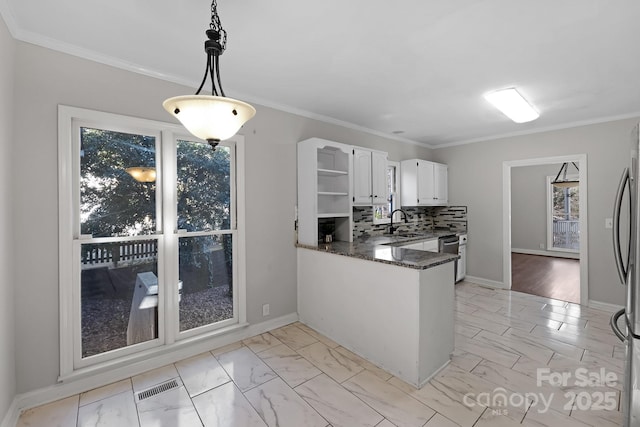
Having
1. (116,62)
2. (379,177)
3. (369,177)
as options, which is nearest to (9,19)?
(116,62)

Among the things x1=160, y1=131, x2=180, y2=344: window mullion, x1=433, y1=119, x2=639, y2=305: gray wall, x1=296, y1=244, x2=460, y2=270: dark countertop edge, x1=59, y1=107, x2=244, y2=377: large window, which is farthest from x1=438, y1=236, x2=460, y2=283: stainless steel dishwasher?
x1=160, y1=131, x2=180, y2=344: window mullion

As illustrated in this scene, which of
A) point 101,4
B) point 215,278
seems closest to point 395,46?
point 101,4

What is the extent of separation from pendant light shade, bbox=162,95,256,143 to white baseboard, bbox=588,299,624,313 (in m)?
4.93

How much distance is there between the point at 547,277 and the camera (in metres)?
5.39

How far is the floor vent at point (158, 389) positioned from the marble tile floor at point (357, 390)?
0.03m

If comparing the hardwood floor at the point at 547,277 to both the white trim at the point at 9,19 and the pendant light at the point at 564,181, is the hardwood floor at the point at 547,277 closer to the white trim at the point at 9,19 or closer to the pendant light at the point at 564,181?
the pendant light at the point at 564,181

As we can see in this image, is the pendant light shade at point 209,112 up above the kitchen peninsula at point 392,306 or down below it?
above

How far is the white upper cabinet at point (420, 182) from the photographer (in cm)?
479

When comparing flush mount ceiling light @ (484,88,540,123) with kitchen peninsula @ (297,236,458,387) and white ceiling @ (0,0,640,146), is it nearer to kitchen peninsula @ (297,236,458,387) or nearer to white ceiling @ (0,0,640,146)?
white ceiling @ (0,0,640,146)

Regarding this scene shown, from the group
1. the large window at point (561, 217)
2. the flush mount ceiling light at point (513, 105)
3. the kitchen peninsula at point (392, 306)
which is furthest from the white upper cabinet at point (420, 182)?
the large window at point (561, 217)

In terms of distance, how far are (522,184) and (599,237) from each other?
464 cm

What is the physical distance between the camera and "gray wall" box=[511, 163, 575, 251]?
7.56 metres

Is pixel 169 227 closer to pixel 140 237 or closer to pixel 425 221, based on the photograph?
pixel 140 237

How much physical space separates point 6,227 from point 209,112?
5.42 ft
